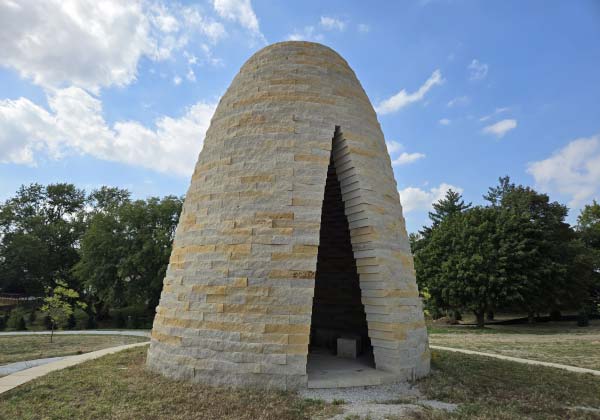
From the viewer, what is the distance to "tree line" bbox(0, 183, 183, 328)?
29.2 metres

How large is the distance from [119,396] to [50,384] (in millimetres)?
2036

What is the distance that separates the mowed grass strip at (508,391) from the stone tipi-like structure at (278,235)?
0.77 meters

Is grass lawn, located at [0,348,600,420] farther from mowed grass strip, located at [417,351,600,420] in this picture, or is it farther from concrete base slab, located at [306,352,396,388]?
concrete base slab, located at [306,352,396,388]

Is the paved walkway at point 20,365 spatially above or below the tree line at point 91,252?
below

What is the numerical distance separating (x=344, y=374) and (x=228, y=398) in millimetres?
2400

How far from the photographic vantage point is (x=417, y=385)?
708cm

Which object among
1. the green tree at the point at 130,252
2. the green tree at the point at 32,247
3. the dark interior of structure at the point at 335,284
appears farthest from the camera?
the green tree at the point at 32,247

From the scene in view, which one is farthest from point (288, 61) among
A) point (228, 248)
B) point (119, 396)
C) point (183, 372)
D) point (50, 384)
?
point (50, 384)

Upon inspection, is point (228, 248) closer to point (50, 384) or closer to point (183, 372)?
point (183, 372)

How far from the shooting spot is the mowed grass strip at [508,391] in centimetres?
596

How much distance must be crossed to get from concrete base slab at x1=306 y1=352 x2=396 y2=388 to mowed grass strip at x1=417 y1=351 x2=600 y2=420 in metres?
0.83

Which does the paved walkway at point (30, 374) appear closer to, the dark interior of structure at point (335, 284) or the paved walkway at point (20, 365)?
the paved walkway at point (20, 365)

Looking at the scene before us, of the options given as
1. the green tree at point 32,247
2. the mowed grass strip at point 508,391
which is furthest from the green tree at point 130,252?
the mowed grass strip at point 508,391

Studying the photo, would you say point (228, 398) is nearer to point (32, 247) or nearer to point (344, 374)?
point (344, 374)
